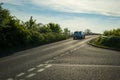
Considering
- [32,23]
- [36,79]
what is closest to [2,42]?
[36,79]

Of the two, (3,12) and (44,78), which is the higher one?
(3,12)

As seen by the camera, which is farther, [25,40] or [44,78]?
[25,40]

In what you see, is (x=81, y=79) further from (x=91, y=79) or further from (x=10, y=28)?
(x=10, y=28)

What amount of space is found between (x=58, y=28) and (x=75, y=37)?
792 inches

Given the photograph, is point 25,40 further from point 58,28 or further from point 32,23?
point 58,28

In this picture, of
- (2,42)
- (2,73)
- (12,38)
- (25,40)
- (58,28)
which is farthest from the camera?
(58,28)

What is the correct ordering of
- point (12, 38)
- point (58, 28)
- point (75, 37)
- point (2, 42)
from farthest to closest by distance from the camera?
point (58, 28)
point (75, 37)
point (12, 38)
point (2, 42)

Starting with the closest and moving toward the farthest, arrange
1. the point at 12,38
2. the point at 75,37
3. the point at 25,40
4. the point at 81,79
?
the point at 81,79 → the point at 12,38 → the point at 25,40 → the point at 75,37

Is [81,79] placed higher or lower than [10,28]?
lower

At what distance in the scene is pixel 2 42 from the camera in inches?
1141

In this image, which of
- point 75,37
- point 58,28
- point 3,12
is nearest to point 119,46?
point 3,12

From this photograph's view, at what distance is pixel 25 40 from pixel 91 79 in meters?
25.3

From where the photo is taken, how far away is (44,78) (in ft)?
34.9

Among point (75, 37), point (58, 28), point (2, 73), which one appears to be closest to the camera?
point (2, 73)
